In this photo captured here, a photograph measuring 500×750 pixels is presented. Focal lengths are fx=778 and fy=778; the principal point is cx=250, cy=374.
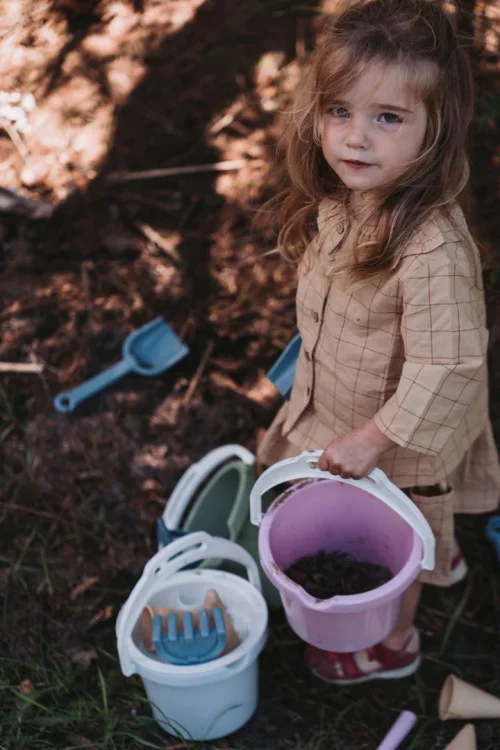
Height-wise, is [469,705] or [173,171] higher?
[173,171]

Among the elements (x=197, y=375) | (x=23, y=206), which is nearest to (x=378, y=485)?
(x=197, y=375)

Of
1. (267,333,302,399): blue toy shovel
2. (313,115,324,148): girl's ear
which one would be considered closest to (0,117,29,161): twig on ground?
(267,333,302,399): blue toy shovel

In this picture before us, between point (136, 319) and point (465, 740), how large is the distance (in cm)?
170

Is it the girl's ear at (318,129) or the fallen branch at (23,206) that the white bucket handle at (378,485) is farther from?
the fallen branch at (23,206)

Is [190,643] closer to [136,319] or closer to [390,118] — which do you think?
[390,118]

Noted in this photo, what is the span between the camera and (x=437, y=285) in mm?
1431

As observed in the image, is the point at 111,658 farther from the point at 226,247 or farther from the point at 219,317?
the point at 226,247

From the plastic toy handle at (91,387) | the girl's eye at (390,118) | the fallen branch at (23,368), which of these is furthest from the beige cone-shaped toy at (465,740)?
the fallen branch at (23,368)

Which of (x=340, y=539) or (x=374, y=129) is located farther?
(x=340, y=539)

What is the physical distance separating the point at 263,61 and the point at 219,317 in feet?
4.11

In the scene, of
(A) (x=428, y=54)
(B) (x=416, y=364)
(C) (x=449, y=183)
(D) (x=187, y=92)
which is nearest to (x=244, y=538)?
(B) (x=416, y=364)

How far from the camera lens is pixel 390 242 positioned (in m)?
1.47

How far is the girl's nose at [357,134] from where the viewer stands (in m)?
1.40

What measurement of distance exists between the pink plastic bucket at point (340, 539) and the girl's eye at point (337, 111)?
25.5 inches
